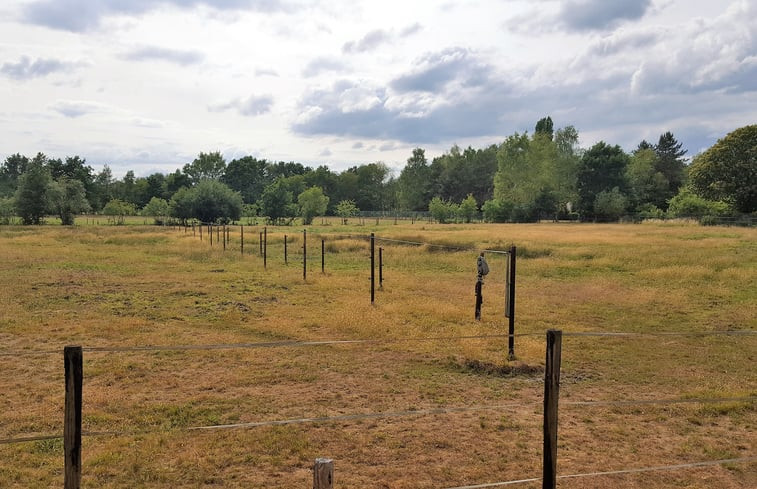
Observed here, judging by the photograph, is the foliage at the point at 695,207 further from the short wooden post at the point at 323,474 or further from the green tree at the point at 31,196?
the green tree at the point at 31,196

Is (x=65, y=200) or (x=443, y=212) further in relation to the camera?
→ (x=443, y=212)

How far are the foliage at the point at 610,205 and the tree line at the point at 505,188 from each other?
6.2 inches

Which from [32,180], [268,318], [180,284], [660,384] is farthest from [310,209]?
[660,384]

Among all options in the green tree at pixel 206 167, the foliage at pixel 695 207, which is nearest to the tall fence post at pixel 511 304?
the foliage at pixel 695 207

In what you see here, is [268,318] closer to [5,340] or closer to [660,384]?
[5,340]

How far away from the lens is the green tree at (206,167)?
462 ft

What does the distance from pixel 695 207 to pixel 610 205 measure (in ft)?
39.6

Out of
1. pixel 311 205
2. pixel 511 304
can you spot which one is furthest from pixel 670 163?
pixel 511 304

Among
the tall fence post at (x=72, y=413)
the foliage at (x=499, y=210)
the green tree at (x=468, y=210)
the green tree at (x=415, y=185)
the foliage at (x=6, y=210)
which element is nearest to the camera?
the tall fence post at (x=72, y=413)

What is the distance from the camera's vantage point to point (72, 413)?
12.5 ft

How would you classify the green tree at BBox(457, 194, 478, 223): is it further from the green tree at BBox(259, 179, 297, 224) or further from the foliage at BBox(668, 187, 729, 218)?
the green tree at BBox(259, 179, 297, 224)

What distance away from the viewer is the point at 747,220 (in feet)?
A: 170

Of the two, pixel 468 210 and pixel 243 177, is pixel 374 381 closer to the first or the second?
pixel 468 210

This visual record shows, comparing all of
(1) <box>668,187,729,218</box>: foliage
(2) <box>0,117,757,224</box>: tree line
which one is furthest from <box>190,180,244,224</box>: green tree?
(1) <box>668,187,729,218</box>: foliage
